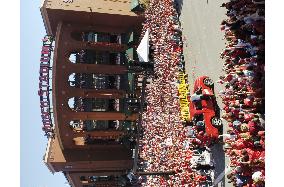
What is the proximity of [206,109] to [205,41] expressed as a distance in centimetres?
495

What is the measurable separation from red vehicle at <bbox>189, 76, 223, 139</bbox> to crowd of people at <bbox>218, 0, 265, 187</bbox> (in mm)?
1819

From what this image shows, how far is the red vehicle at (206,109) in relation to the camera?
72.6 feet

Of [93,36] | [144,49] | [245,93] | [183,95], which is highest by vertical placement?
[93,36]

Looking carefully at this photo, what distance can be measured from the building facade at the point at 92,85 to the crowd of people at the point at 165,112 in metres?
2.86

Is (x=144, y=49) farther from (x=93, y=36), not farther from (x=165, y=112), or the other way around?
(x=93, y=36)

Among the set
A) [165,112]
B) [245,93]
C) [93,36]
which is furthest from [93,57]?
[245,93]

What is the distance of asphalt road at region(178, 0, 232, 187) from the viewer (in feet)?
74.7

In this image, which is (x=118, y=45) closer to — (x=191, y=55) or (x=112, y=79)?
(x=112, y=79)

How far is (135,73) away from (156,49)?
11.0 feet

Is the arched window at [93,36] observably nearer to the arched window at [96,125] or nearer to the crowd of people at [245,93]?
the arched window at [96,125]

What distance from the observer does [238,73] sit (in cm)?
1909

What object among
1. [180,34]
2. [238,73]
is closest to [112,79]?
[180,34]

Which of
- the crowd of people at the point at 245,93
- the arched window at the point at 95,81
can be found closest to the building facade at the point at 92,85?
the arched window at the point at 95,81

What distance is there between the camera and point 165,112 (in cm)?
3055
